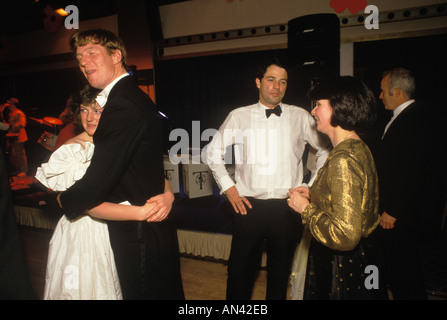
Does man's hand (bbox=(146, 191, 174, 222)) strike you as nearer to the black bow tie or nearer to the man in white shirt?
the man in white shirt

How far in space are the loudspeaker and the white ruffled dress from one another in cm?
209

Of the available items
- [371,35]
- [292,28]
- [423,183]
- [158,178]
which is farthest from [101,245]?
[371,35]

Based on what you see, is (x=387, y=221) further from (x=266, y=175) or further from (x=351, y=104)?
(x=351, y=104)

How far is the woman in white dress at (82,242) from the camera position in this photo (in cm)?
117

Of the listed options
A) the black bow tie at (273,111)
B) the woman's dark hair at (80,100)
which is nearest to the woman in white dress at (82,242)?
the woman's dark hair at (80,100)

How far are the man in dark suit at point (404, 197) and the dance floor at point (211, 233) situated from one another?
77cm

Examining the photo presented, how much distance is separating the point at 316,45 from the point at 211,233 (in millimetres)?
2254

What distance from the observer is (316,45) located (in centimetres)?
246

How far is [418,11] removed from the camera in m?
3.49

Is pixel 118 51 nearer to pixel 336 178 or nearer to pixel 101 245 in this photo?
pixel 101 245

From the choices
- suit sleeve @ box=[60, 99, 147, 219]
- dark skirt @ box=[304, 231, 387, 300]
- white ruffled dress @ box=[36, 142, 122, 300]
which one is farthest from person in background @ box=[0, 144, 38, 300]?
dark skirt @ box=[304, 231, 387, 300]

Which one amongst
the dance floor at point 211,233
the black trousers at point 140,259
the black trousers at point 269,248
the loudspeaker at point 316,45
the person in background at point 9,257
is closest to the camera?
the person in background at point 9,257

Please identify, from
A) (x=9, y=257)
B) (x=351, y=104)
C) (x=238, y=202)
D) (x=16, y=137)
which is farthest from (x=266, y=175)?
(x=16, y=137)

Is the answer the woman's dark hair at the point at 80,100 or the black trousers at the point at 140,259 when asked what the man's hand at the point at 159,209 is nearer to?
the black trousers at the point at 140,259
